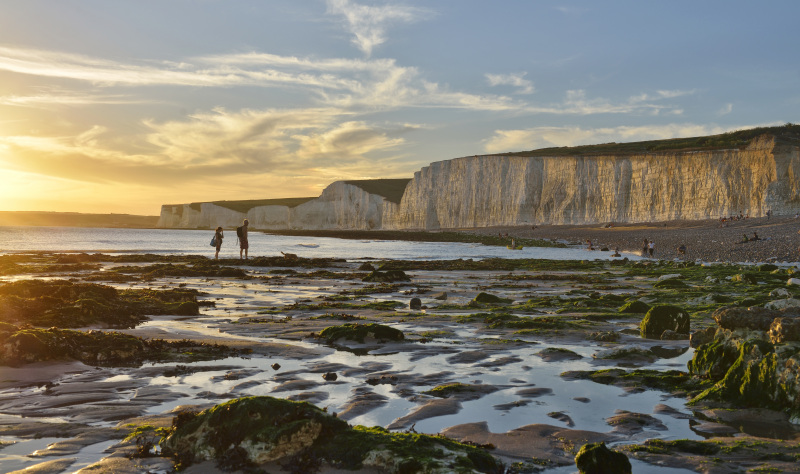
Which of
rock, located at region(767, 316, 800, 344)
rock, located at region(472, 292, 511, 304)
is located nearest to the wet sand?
rock, located at region(767, 316, 800, 344)

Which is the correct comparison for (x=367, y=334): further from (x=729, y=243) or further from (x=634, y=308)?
(x=729, y=243)

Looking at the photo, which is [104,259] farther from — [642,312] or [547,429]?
[547,429]

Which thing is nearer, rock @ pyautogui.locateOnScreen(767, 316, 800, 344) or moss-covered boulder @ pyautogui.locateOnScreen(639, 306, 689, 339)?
→ rock @ pyautogui.locateOnScreen(767, 316, 800, 344)

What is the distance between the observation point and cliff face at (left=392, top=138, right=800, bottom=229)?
238ft

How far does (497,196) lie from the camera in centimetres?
10425

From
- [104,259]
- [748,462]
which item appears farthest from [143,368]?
[104,259]

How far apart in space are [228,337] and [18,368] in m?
3.23

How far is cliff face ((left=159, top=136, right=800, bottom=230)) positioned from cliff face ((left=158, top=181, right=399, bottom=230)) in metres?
0.59

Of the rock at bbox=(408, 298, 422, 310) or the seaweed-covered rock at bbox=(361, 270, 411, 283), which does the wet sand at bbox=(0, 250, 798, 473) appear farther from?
the seaweed-covered rock at bbox=(361, 270, 411, 283)

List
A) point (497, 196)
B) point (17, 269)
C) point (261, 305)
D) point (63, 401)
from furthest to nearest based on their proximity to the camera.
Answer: point (497, 196) → point (17, 269) → point (261, 305) → point (63, 401)

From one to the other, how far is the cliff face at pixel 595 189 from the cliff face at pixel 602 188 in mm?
111

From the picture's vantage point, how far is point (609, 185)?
87250mm

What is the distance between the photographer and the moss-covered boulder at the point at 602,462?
3.81 meters

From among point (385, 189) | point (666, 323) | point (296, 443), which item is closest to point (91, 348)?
point (296, 443)
